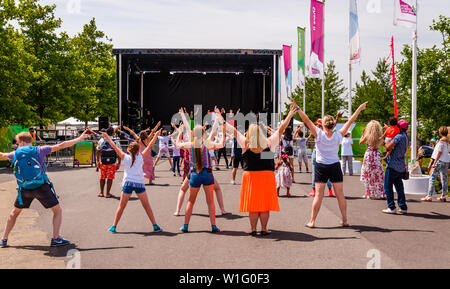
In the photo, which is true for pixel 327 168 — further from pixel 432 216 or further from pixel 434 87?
pixel 434 87

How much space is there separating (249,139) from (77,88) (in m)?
28.8

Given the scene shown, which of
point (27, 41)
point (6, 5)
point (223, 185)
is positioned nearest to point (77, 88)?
point (27, 41)

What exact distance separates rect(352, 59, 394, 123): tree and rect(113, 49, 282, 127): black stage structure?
22.0 m

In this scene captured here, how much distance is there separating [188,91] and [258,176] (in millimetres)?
22054

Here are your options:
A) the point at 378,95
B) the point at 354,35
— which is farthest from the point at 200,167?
the point at 378,95

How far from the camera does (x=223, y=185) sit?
1301 cm

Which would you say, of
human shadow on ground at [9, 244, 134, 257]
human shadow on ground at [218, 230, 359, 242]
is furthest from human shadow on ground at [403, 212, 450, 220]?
human shadow on ground at [9, 244, 134, 257]

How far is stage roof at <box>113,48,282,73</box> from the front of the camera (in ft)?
73.7

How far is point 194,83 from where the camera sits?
28.1 metres

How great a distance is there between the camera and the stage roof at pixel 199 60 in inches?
885

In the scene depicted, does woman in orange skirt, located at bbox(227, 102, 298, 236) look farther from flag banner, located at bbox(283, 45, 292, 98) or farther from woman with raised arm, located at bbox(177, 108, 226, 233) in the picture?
flag banner, located at bbox(283, 45, 292, 98)

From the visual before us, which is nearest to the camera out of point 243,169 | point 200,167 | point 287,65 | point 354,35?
point 200,167

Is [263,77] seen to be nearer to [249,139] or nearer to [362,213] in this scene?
[362,213]

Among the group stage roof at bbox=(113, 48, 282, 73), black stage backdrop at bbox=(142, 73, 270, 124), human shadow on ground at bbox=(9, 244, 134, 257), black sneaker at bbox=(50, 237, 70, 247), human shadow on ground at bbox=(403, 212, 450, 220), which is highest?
stage roof at bbox=(113, 48, 282, 73)
